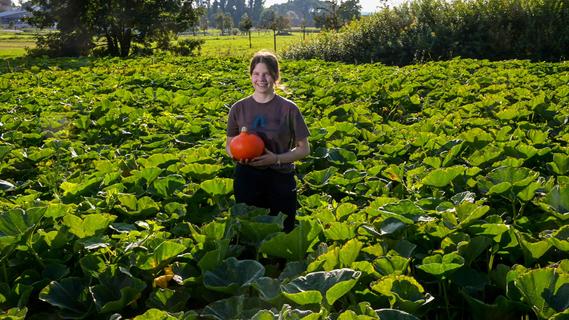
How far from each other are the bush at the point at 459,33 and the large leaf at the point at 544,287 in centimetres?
1461

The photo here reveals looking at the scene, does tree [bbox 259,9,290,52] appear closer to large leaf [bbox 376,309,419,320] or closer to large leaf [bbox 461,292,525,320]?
large leaf [bbox 461,292,525,320]

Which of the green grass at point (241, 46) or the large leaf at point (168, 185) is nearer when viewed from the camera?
the large leaf at point (168, 185)

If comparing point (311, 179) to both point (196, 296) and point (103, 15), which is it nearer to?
point (196, 296)

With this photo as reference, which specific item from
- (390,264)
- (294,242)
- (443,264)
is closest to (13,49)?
(294,242)

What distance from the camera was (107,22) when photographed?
2347 cm

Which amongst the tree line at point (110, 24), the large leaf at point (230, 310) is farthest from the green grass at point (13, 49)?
the large leaf at point (230, 310)

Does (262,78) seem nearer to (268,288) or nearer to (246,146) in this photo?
(246,146)

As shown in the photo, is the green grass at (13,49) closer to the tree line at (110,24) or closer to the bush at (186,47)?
the tree line at (110,24)

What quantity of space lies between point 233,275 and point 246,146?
906 mm

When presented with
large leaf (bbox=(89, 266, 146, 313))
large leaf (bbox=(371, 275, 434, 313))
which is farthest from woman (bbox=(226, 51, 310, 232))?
large leaf (bbox=(371, 275, 434, 313))

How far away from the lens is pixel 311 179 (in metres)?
3.93

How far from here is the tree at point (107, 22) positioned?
938 inches

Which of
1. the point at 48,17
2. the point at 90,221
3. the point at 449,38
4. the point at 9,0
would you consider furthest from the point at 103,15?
the point at 9,0

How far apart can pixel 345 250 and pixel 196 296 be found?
2.39 ft
